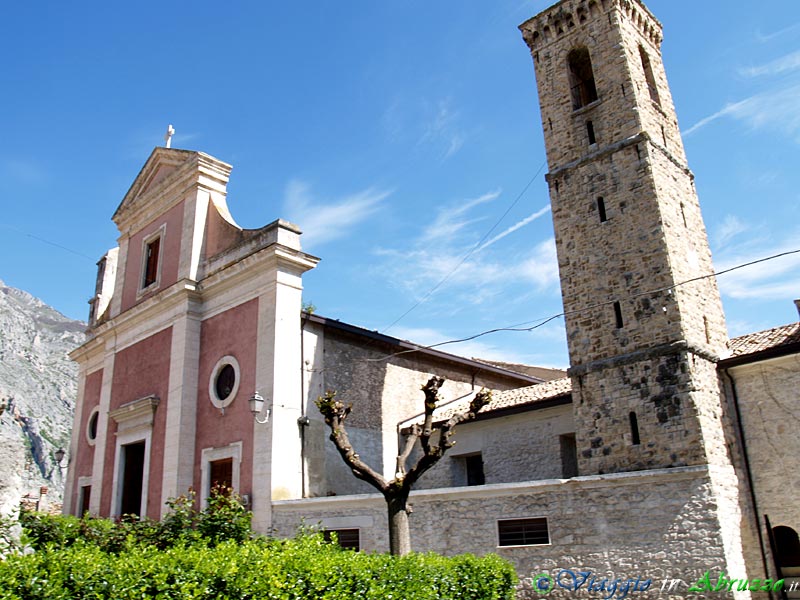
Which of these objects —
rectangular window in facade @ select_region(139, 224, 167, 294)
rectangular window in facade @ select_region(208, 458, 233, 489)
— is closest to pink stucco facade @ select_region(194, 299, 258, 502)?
rectangular window in facade @ select_region(208, 458, 233, 489)

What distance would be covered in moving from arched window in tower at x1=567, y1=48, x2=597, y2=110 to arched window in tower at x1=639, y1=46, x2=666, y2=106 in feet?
4.51

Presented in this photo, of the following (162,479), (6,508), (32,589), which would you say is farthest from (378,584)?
(162,479)

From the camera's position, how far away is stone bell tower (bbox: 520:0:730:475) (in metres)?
13.1

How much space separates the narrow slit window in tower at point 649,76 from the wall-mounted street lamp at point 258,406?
1261 cm

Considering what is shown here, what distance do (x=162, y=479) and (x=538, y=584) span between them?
10.9 m

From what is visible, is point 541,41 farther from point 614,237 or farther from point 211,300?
point 211,300

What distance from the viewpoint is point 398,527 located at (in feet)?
34.5

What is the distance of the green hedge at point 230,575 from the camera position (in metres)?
5.95

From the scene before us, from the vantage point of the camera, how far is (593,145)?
16094mm

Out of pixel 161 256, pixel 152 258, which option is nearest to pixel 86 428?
pixel 152 258

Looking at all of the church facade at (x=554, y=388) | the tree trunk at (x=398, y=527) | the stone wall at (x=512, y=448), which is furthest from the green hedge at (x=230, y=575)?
the stone wall at (x=512, y=448)

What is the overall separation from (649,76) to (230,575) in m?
16.6

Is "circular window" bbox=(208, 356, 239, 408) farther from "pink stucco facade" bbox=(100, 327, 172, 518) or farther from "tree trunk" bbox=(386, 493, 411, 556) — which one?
"tree trunk" bbox=(386, 493, 411, 556)

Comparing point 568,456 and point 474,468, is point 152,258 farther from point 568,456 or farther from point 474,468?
point 568,456
